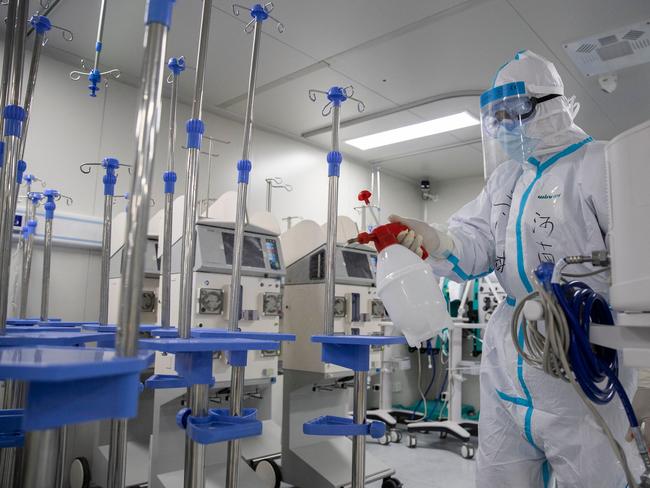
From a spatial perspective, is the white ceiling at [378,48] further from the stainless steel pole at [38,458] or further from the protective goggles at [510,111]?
the stainless steel pole at [38,458]

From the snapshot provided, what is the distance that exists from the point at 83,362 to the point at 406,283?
106 cm

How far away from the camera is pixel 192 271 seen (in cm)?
149

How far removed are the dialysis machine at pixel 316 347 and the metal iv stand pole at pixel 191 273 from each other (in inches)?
70.7

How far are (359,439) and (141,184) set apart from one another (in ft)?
4.57

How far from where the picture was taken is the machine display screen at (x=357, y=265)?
3803 millimetres

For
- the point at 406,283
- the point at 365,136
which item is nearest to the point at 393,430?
the point at 365,136

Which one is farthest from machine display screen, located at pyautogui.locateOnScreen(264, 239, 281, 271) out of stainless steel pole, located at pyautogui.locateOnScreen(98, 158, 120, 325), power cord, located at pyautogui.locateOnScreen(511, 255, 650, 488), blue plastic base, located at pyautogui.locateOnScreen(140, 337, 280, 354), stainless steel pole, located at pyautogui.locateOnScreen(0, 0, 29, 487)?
power cord, located at pyautogui.locateOnScreen(511, 255, 650, 488)

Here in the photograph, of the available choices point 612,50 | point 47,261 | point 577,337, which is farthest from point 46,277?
point 612,50

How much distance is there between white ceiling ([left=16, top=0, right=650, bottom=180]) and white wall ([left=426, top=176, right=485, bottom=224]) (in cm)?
199

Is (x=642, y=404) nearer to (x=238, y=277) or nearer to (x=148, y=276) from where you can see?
(x=238, y=277)

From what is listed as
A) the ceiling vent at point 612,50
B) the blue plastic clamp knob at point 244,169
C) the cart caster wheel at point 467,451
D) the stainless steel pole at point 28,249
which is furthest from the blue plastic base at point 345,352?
the ceiling vent at point 612,50

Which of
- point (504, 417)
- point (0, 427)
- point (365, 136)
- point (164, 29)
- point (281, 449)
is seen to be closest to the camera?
point (164, 29)

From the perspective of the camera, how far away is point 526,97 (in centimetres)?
158

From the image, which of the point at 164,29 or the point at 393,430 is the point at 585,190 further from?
the point at 393,430
